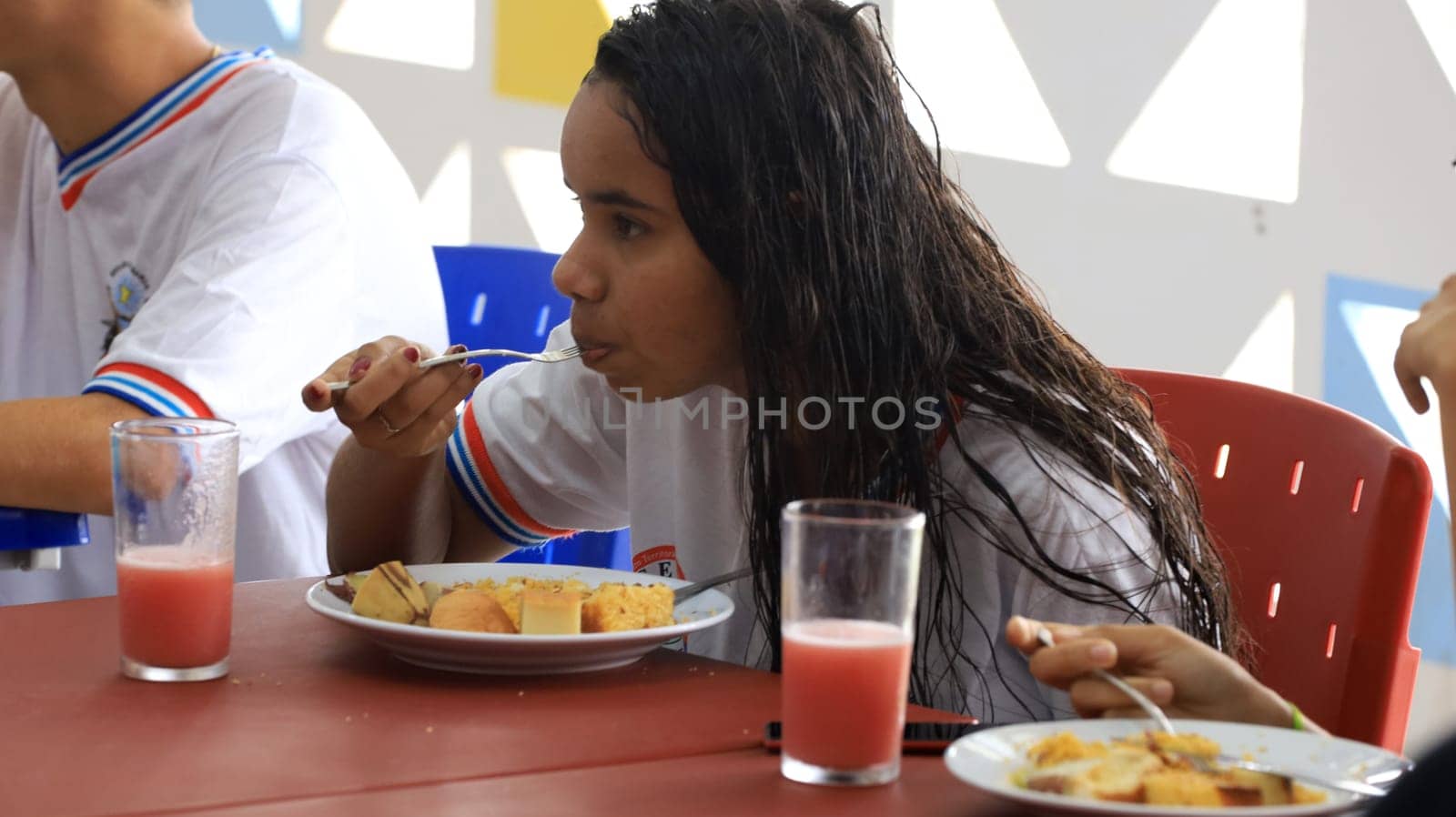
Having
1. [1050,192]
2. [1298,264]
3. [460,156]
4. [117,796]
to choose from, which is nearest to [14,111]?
[460,156]

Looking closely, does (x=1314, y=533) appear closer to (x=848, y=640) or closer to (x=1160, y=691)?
(x=1160, y=691)

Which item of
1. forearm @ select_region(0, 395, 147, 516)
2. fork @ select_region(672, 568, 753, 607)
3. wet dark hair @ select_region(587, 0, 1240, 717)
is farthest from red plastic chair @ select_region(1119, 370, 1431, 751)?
forearm @ select_region(0, 395, 147, 516)

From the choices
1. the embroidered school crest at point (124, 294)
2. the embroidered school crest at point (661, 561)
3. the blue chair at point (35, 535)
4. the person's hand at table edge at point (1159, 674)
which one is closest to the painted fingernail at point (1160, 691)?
the person's hand at table edge at point (1159, 674)

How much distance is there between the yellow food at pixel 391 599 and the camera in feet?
3.19

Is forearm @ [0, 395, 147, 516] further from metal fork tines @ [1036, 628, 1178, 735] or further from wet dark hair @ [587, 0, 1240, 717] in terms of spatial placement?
metal fork tines @ [1036, 628, 1178, 735]

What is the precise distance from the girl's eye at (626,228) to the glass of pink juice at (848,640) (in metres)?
0.51

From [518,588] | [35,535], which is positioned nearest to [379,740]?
[518,588]

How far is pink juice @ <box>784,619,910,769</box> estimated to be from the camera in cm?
73

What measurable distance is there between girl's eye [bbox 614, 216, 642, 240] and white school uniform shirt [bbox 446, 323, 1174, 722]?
193 millimetres

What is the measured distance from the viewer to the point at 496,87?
9.21ft

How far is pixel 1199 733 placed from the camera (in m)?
0.74

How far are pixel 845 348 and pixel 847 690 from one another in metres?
0.51

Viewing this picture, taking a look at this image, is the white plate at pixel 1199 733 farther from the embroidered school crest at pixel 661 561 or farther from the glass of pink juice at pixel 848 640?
the embroidered school crest at pixel 661 561

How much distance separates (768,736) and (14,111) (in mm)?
1644
